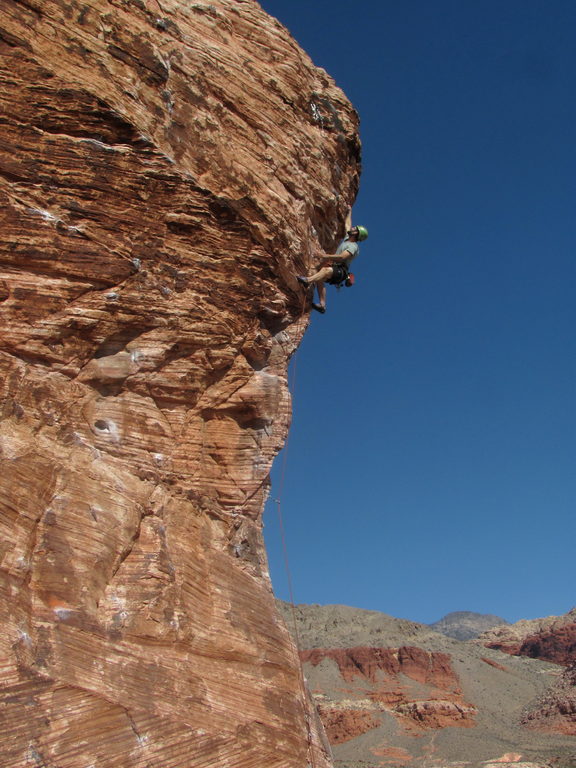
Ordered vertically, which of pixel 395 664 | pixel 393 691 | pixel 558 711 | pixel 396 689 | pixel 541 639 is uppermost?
pixel 541 639

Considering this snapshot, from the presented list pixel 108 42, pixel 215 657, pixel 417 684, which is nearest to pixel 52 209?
pixel 108 42

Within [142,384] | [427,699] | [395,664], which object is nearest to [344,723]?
[427,699]

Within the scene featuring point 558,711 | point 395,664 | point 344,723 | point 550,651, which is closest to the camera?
point 344,723

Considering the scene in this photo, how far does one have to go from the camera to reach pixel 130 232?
11.2m

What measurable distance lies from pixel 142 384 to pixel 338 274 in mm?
7055

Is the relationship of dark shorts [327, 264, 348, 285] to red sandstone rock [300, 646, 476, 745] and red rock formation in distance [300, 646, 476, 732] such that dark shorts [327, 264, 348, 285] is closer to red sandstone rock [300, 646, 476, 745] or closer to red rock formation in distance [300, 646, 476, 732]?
red rock formation in distance [300, 646, 476, 732]

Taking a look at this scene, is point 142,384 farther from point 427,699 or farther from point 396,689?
point 396,689

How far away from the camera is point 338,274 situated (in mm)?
16578

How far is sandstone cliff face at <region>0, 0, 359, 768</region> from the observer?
859 centimetres

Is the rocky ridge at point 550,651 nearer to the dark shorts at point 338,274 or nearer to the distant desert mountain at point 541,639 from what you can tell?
the distant desert mountain at point 541,639

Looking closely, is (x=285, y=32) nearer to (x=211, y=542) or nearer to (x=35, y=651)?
(x=211, y=542)

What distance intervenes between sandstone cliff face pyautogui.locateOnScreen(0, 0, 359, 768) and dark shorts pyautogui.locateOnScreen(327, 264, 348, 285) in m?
2.34

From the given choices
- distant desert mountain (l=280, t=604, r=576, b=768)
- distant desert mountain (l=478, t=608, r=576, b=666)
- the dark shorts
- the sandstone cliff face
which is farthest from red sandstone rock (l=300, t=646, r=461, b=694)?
the sandstone cliff face

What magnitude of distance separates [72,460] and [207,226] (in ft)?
15.4
